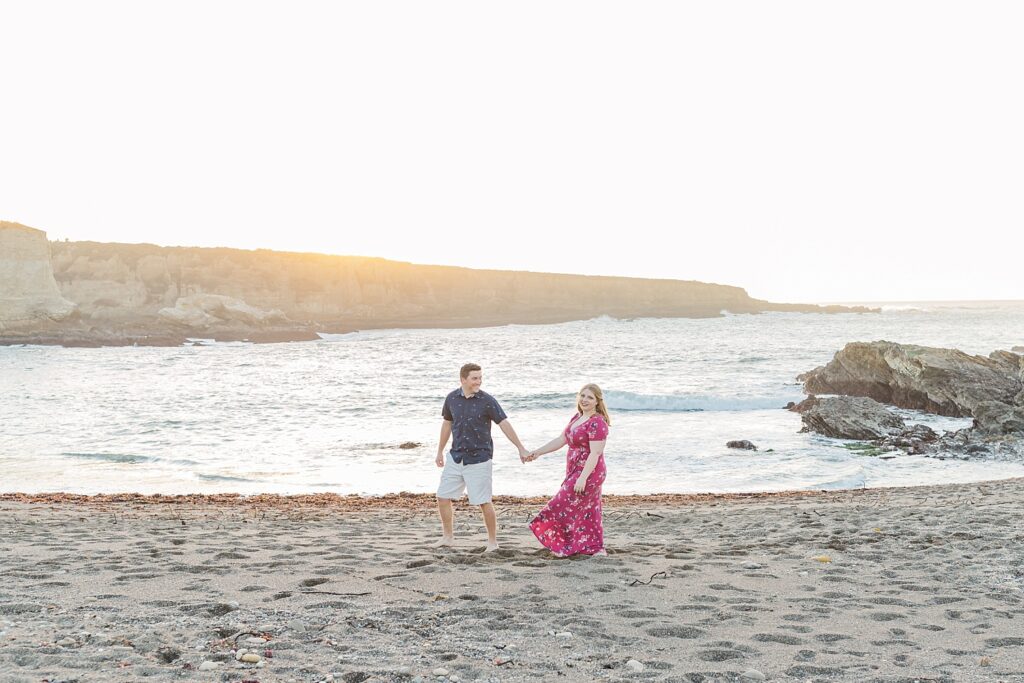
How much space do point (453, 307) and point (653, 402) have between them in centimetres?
7708

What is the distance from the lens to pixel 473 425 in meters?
6.54

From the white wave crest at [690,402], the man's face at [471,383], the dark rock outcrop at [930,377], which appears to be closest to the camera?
the man's face at [471,383]

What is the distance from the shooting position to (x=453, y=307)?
327ft

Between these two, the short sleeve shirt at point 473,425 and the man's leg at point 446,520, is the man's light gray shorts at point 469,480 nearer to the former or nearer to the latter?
the short sleeve shirt at point 473,425

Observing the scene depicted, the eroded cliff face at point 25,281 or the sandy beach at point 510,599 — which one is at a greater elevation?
the eroded cliff face at point 25,281

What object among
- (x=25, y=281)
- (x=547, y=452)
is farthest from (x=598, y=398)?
(x=25, y=281)

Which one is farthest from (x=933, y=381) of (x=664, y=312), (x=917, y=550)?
(x=664, y=312)

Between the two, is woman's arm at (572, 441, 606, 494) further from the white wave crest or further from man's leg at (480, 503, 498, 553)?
the white wave crest

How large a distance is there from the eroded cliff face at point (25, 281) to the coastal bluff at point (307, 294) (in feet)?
4.31

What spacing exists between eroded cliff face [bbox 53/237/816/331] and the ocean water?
3807cm

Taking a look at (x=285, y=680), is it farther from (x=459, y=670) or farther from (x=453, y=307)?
(x=453, y=307)

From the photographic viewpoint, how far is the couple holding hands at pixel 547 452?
6340 mm

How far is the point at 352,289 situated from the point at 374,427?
75.9 m

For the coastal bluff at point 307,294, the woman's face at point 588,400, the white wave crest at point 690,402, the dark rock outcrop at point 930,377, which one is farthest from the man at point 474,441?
the coastal bluff at point 307,294
